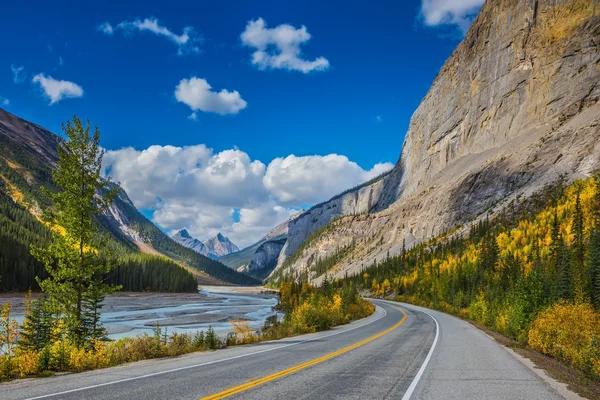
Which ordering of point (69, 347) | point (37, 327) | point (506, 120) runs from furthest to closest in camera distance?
point (506, 120)
point (37, 327)
point (69, 347)

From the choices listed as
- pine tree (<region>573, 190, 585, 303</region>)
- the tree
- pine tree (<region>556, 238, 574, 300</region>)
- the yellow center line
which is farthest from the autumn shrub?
the tree

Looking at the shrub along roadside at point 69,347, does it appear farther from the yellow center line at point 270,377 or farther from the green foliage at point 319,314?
the yellow center line at point 270,377

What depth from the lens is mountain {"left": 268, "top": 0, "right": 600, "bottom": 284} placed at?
354 ft

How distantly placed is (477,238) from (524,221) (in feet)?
40.0

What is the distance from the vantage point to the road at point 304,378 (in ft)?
25.2

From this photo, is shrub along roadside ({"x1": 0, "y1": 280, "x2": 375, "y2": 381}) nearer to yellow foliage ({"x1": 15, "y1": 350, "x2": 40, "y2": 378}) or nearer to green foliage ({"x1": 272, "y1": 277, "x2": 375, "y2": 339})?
yellow foliage ({"x1": 15, "y1": 350, "x2": 40, "y2": 378})

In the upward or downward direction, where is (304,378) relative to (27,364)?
downward

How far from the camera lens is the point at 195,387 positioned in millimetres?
8031

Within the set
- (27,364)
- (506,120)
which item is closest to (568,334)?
(27,364)

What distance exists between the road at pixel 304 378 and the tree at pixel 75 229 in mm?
5719

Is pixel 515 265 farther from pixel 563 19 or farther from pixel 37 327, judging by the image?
pixel 563 19

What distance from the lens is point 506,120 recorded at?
456ft

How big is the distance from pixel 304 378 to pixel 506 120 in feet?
509

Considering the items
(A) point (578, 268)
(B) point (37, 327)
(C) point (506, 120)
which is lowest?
(B) point (37, 327)
